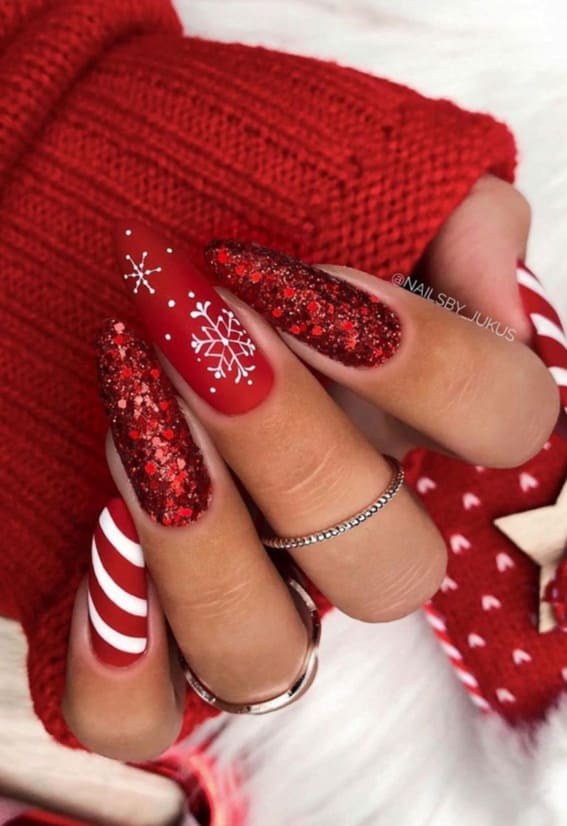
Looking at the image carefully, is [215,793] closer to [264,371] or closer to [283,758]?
[283,758]

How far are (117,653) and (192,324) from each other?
210 mm

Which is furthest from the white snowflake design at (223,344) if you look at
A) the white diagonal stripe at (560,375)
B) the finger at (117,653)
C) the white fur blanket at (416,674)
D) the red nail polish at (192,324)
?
the white fur blanket at (416,674)

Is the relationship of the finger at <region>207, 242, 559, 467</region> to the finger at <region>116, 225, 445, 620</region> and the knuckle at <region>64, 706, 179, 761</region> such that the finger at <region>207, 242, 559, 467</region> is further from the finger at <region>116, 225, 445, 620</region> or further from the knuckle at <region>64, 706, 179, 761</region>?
the knuckle at <region>64, 706, 179, 761</region>

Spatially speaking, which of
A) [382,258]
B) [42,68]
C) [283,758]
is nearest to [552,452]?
[382,258]

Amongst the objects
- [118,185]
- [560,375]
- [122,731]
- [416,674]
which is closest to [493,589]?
[416,674]

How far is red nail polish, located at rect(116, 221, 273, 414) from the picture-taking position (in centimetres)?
44

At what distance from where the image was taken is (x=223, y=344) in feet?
1.45

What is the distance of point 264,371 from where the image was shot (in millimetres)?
453

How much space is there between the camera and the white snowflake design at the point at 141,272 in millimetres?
443

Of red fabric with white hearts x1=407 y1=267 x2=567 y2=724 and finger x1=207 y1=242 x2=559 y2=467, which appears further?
red fabric with white hearts x1=407 y1=267 x2=567 y2=724

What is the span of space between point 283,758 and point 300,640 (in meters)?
0.27

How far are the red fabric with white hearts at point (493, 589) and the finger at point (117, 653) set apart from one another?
259 mm

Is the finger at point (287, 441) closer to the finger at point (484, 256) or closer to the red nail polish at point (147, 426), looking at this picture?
the red nail polish at point (147, 426)

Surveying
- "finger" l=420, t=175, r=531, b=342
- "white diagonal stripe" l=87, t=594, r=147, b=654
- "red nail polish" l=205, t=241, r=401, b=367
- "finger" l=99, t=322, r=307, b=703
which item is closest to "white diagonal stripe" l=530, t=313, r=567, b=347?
"finger" l=420, t=175, r=531, b=342
